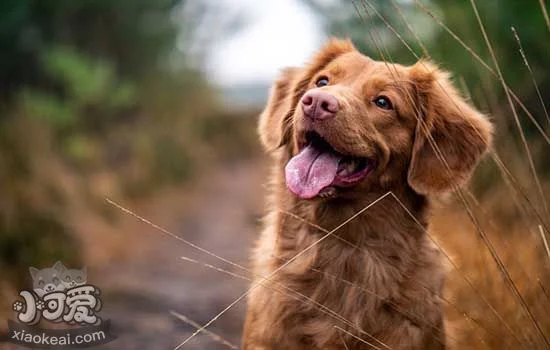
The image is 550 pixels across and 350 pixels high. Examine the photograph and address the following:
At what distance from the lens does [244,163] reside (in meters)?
15.6

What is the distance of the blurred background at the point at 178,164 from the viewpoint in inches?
180

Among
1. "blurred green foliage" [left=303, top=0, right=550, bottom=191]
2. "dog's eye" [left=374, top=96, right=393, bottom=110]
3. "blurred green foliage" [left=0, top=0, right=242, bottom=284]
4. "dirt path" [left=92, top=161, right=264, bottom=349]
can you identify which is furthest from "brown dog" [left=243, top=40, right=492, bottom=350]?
"blurred green foliage" [left=0, top=0, right=242, bottom=284]

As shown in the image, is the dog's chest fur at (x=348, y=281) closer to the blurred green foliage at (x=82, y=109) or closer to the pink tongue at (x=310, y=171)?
the pink tongue at (x=310, y=171)

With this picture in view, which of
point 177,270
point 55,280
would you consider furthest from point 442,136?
point 177,270

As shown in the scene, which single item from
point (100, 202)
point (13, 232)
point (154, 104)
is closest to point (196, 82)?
point (154, 104)

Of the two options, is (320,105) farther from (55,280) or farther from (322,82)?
(55,280)

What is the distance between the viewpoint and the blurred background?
4.56 m

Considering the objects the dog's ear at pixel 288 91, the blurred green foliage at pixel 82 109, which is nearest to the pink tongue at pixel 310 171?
the dog's ear at pixel 288 91

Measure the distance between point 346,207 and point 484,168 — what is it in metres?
2.43

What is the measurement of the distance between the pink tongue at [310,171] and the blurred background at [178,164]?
17.5 inches

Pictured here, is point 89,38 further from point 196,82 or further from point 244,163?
point 244,163

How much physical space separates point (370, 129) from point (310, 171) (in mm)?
309

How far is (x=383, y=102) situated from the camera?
401cm
